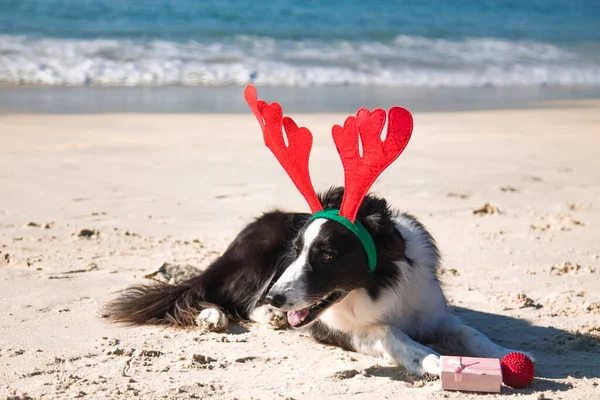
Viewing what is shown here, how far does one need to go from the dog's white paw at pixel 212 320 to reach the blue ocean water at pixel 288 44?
11205 mm

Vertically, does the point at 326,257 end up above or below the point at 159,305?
above

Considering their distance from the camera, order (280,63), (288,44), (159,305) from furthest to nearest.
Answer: (288,44) → (280,63) → (159,305)

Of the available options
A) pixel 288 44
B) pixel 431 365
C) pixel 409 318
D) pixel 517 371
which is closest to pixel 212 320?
pixel 409 318

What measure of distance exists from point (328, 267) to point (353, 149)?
0.50 metres

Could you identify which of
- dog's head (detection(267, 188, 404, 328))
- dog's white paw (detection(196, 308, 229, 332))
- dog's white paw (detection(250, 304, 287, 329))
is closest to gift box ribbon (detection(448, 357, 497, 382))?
dog's head (detection(267, 188, 404, 328))

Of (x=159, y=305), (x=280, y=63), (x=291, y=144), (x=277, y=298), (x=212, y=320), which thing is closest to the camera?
(x=277, y=298)

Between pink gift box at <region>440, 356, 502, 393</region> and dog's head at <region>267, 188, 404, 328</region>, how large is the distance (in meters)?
0.53

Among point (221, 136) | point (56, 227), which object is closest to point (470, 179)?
point (221, 136)

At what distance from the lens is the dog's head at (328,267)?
315 centimetres

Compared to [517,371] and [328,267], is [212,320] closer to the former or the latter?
[328,267]

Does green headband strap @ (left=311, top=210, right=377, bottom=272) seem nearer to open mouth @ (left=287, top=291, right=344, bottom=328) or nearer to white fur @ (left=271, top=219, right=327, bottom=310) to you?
white fur @ (left=271, top=219, right=327, bottom=310)

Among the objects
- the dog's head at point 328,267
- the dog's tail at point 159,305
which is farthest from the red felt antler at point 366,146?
the dog's tail at point 159,305

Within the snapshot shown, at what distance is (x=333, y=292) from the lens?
327 centimetres

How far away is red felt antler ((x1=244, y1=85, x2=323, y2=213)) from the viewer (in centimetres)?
332
